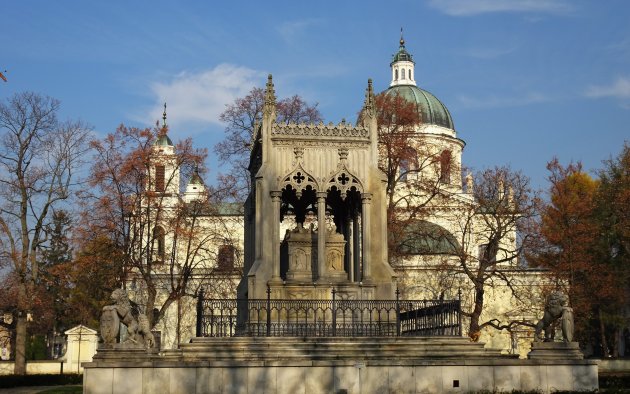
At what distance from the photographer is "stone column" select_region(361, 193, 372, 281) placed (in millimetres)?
24281

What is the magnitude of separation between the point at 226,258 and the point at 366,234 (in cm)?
2008

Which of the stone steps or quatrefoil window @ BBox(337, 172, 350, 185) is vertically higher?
quatrefoil window @ BBox(337, 172, 350, 185)

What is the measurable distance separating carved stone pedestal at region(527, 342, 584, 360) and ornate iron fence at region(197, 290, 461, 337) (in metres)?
2.66

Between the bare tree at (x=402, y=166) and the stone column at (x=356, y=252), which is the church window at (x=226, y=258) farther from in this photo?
the stone column at (x=356, y=252)

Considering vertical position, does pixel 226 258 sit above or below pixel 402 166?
below

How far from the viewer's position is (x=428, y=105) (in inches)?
2724

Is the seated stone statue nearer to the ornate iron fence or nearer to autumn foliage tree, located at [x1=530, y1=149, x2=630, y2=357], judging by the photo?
the ornate iron fence

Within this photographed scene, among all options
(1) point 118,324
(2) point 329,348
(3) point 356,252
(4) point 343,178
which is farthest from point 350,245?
(1) point 118,324

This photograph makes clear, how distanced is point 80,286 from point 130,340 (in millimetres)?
23802

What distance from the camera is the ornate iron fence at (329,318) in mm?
21844

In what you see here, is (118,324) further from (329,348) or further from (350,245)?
(350,245)

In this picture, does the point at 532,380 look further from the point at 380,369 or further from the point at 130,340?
the point at 130,340

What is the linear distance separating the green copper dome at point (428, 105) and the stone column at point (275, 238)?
44774 mm

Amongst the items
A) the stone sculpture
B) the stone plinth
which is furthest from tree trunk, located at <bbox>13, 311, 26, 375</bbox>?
the stone sculpture
